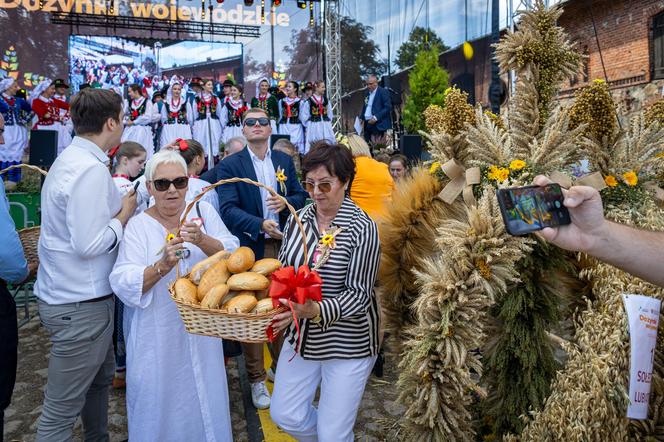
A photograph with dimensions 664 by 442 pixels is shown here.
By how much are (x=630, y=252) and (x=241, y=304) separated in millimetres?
1388

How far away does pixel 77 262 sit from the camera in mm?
2389

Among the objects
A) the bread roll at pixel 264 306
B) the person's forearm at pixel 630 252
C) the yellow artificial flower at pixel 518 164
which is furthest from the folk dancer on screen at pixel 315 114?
the person's forearm at pixel 630 252

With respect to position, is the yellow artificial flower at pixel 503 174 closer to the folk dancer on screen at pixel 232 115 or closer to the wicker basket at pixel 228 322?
the wicker basket at pixel 228 322

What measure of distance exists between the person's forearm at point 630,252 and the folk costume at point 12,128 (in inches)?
517

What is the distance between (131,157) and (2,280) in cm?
167

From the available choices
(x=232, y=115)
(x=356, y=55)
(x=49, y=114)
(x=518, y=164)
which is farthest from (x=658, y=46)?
(x=49, y=114)

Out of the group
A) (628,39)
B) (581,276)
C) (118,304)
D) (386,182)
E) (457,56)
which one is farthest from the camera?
→ (457,56)

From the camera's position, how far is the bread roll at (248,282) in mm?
2160

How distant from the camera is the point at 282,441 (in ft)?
10.5

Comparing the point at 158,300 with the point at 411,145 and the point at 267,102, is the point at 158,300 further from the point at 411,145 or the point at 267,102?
the point at 267,102

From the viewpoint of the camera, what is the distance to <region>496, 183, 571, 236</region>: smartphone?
124 cm

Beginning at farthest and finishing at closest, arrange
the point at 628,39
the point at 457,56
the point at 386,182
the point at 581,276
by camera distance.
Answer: the point at 457,56 < the point at 628,39 < the point at 386,182 < the point at 581,276

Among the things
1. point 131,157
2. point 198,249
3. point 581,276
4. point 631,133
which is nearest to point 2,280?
point 198,249

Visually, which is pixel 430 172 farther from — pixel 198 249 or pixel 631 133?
pixel 198 249
